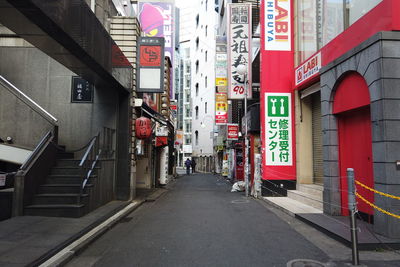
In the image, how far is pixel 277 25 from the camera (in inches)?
534

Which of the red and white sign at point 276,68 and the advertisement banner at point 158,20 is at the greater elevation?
the advertisement banner at point 158,20

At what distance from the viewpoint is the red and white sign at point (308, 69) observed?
10.6 m

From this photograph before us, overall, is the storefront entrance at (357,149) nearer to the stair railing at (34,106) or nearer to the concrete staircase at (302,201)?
the concrete staircase at (302,201)

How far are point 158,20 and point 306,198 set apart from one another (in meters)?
17.6

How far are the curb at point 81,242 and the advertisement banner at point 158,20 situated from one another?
666 inches

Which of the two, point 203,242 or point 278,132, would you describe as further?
point 278,132

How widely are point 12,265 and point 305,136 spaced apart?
10912mm

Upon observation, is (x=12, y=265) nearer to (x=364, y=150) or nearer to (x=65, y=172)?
(x=65, y=172)

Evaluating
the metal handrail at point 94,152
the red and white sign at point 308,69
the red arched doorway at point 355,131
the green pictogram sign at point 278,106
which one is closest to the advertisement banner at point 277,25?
the red and white sign at point 308,69

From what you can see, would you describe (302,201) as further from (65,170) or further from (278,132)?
(65,170)

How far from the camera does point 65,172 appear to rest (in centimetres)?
933

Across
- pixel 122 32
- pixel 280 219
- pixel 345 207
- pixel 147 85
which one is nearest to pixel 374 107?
pixel 345 207

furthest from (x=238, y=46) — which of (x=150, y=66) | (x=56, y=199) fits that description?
(x=56, y=199)

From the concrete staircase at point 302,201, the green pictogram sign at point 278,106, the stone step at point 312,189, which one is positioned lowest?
the concrete staircase at point 302,201
